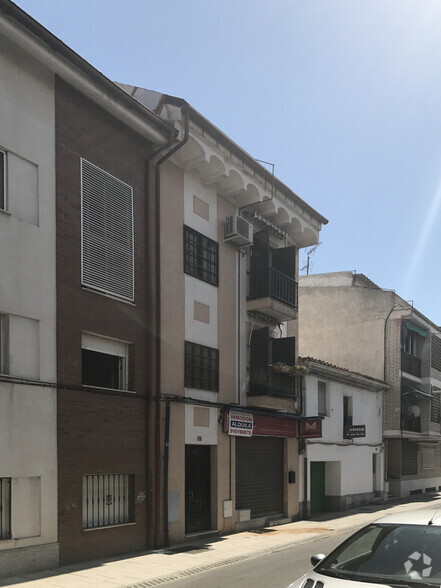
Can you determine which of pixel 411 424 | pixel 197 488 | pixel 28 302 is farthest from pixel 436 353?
pixel 28 302

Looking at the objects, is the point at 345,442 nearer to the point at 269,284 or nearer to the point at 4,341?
the point at 269,284

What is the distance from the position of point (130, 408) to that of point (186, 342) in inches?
109

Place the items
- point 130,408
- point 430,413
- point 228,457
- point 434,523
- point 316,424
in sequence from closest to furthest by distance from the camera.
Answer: point 434,523
point 130,408
point 228,457
point 316,424
point 430,413

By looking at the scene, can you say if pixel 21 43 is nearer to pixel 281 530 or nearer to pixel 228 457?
pixel 228 457

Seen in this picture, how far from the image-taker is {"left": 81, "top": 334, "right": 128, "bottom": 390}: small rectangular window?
42.7ft

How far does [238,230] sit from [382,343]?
15034mm

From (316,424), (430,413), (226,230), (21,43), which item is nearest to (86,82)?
(21,43)

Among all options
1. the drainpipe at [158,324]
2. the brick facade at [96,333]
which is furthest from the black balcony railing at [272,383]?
the brick facade at [96,333]

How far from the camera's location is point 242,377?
18.4m

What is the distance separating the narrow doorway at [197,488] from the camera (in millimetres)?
15768

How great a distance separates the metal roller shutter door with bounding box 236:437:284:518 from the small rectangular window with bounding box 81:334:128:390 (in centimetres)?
552

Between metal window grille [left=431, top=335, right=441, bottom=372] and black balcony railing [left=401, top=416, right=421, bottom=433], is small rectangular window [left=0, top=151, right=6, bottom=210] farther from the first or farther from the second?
metal window grille [left=431, top=335, right=441, bottom=372]

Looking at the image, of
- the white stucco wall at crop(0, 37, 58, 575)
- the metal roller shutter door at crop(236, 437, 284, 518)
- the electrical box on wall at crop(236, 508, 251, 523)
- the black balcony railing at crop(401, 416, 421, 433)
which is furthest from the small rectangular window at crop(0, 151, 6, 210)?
the black balcony railing at crop(401, 416, 421, 433)

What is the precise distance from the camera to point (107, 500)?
42.7 ft
